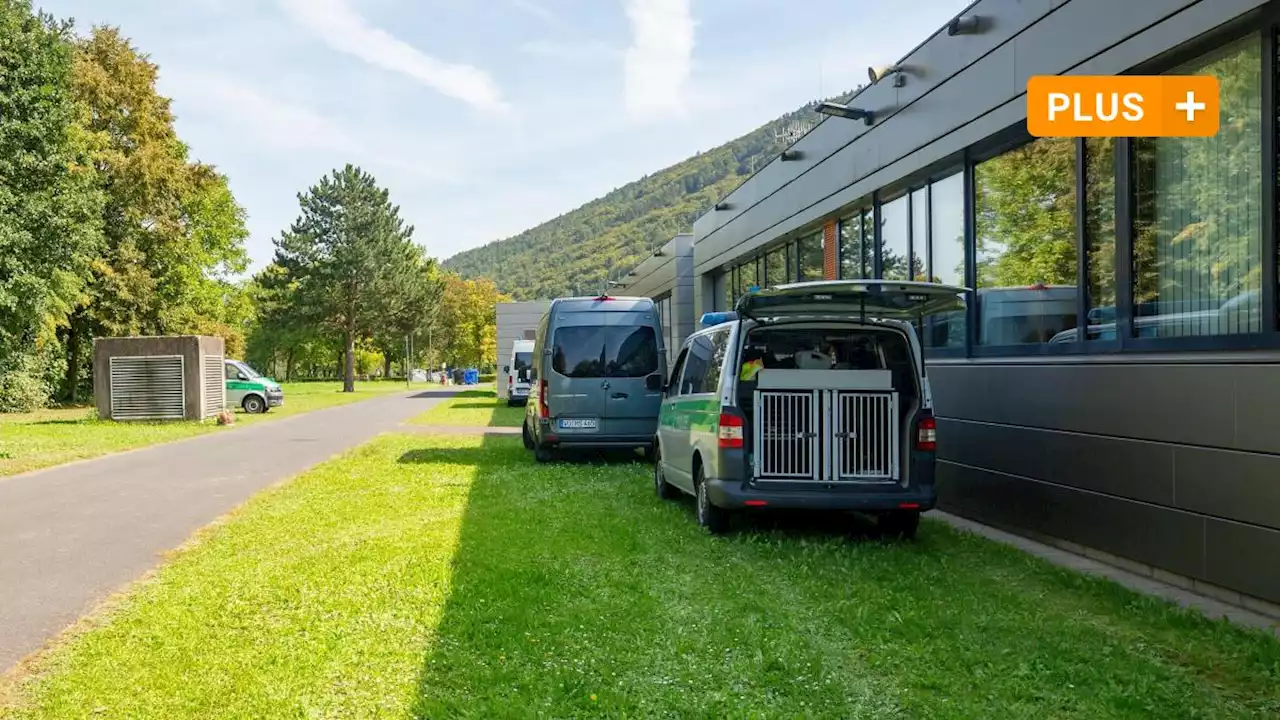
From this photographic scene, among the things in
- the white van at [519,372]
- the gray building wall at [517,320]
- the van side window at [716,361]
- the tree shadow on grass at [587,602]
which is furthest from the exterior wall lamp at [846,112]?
the gray building wall at [517,320]

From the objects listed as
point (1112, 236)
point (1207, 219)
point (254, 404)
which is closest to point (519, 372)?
point (254, 404)

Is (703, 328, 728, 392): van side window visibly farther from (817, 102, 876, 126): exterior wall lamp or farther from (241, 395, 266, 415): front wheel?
(241, 395, 266, 415): front wheel

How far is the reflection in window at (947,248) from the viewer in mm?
10758

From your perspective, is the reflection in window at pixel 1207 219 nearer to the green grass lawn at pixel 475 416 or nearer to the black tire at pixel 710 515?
the black tire at pixel 710 515

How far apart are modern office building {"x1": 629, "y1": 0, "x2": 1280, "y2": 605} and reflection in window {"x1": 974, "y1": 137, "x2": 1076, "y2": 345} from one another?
0.08ft

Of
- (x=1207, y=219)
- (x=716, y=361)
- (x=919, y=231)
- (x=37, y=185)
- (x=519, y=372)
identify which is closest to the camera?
(x=1207, y=219)

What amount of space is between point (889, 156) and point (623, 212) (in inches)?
4459

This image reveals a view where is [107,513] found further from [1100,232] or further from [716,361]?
[1100,232]

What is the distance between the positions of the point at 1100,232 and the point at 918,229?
4071mm

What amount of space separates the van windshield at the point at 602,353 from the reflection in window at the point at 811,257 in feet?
10.9

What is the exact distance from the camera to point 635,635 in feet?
17.5

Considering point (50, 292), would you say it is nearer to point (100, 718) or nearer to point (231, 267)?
point (231, 267)

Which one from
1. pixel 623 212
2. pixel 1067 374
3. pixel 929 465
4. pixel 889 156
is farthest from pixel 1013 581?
Answer: pixel 623 212

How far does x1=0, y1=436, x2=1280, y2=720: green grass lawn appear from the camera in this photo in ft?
14.3
